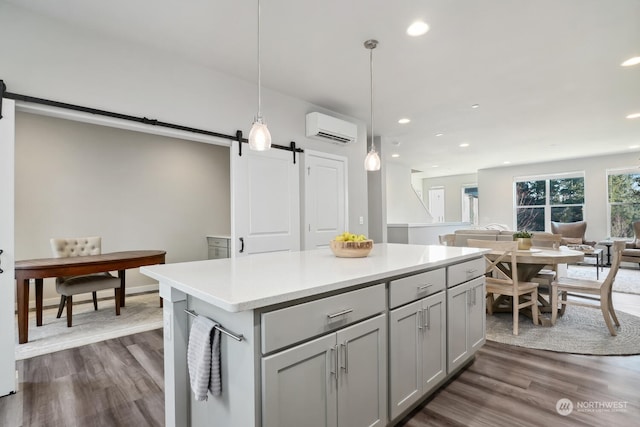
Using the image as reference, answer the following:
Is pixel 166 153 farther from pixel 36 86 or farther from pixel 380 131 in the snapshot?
pixel 380 131

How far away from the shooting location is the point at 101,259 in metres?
3.68

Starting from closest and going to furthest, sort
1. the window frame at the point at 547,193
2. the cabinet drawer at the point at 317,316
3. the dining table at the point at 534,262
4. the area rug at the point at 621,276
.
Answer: the cabinet drawer at the point at 317,316 < the dining table at the point at 534,262 < the area rug at the point at 621,276 < the window frame at the point at 547,193

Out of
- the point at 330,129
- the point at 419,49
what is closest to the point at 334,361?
the point at 419,49

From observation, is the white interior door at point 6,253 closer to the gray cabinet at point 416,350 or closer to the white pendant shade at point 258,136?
the white pendant shade at point 258,136

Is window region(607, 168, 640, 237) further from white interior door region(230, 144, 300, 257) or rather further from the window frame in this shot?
white interior door region(230, 144, 300, 257)

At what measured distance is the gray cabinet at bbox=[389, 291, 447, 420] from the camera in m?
1.73

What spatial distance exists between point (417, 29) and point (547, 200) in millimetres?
8460

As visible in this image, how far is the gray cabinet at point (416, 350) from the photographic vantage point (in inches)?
68.1

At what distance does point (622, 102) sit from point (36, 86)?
6370mm

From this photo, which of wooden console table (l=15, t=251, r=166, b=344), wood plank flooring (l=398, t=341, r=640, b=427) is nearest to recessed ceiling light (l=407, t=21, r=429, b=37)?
wood plank flooring (l=398, t=341, r=640, b=427)

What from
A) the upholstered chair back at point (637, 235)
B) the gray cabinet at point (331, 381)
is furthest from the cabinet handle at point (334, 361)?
the upholstered chair back at point (637, 235)

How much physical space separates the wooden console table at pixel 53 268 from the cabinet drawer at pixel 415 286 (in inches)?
131

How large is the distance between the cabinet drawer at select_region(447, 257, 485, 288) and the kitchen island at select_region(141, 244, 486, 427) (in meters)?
0.03

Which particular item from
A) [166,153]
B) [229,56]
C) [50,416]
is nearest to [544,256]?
[229,56]
